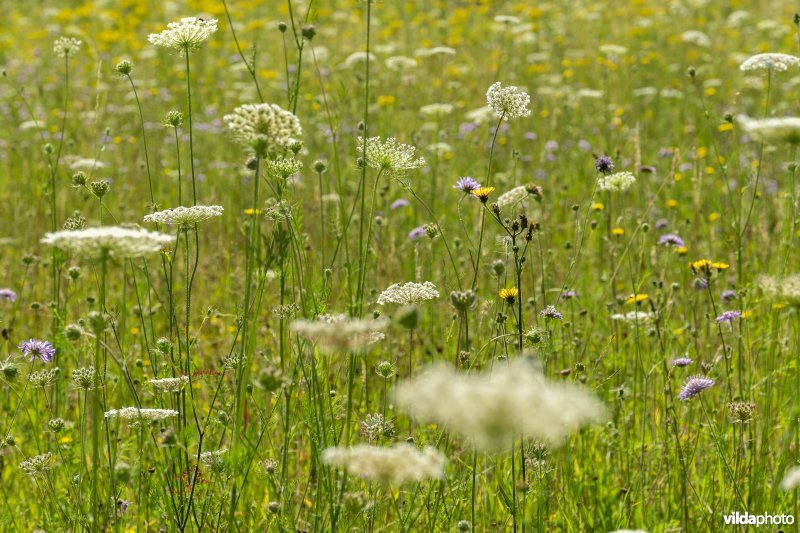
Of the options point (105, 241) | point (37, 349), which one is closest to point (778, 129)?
point (105, 241)

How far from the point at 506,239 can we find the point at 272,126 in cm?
99

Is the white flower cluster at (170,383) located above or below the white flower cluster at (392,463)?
below

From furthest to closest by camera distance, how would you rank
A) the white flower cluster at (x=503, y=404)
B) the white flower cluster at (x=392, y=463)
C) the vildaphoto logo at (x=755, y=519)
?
the vildaphoto logo at (x=755, y=519)
the white flower cluster at (x=392, y=463)
the white flower cluster at (x=503, y=404)

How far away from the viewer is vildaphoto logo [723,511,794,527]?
254 centimetres

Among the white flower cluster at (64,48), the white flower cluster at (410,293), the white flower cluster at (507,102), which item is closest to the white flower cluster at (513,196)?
the white flower cluster at (507,102)

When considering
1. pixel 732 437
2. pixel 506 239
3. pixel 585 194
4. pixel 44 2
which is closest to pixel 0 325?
pixel 506 239

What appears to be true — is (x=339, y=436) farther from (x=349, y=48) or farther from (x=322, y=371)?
(x=349, y=48)

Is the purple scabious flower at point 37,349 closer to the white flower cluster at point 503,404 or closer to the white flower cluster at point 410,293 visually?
the white flower cluster at point 410,293

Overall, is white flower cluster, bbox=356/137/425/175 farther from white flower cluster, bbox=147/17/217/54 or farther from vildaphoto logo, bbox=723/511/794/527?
vildaphoto logo, bbox=723/511/794/527

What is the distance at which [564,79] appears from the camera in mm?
9258

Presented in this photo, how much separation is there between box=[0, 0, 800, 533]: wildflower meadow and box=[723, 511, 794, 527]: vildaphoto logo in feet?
0.04

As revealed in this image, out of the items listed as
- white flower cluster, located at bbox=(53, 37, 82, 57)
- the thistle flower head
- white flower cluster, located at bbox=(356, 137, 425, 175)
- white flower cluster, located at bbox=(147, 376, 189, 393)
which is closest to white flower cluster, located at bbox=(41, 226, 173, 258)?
the thistle flower head

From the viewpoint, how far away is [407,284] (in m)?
2.66

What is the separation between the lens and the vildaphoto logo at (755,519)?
2539 millimetres
